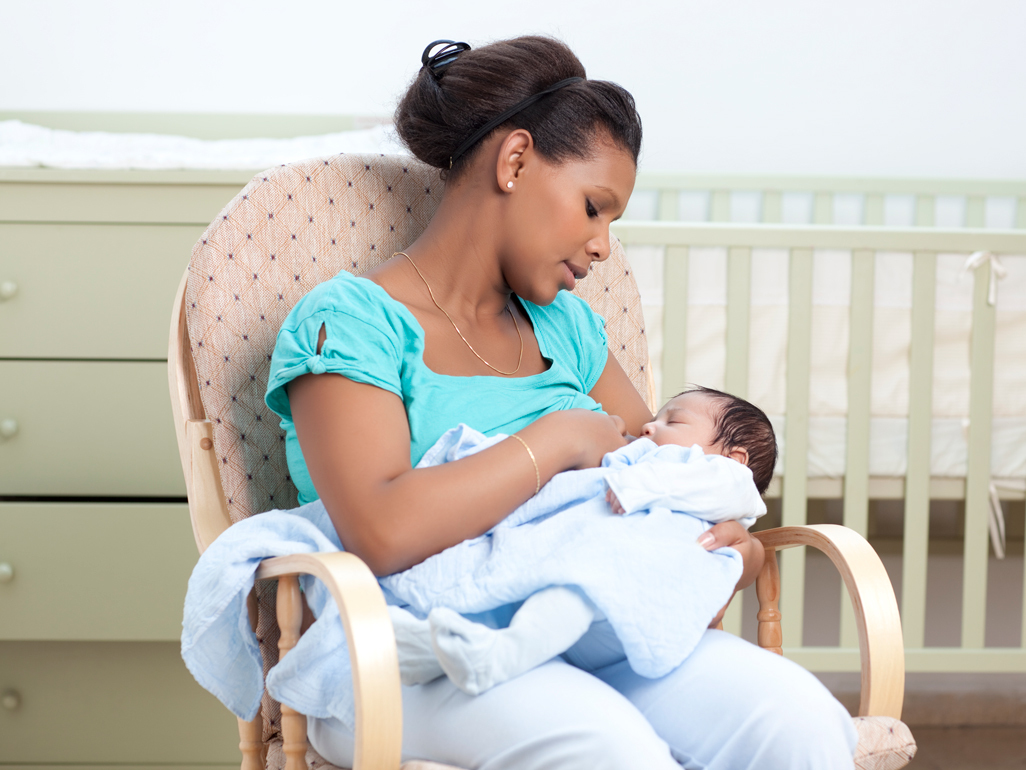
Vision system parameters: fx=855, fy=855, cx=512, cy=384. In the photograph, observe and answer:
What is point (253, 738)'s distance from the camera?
898 mm

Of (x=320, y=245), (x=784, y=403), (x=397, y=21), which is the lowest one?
(x=784, y=403)

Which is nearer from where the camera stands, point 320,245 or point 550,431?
point 550,431

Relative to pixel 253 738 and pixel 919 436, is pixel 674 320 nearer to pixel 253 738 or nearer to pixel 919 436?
pixel 919 436

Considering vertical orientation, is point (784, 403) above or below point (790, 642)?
above

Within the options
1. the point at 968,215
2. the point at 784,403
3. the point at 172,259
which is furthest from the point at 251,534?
the point at 968,215

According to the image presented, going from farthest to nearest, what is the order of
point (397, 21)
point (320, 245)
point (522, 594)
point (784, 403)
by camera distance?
point (397, 21) < point (784, 403) < point (320, 245) < point (522, 594)

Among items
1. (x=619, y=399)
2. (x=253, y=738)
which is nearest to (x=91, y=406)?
(x=253, y=738)

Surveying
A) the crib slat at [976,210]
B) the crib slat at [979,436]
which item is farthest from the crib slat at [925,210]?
the crib slat at [979,436]

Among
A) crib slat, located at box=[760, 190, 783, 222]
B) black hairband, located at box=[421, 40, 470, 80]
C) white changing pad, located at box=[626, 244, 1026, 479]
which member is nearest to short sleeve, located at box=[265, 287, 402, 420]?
black hairband, located at box=[421, 40, 470, 80]

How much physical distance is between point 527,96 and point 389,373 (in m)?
0.36

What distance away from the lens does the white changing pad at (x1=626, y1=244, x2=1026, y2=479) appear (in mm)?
1808

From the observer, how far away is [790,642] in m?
1.83

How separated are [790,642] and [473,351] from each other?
120 centimetres

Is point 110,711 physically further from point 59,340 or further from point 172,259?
point 172,259
